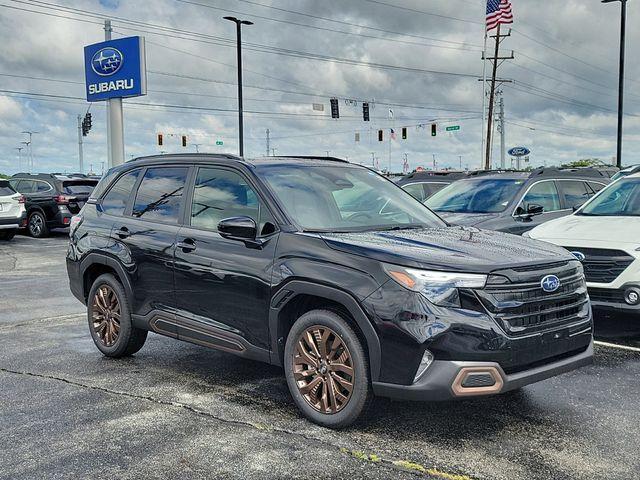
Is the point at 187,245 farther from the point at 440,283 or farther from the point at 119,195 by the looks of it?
the point at 440,283

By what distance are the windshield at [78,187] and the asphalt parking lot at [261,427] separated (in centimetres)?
1469

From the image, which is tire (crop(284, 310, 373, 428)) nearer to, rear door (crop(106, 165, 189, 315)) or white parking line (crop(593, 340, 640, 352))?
rear door (crop(106, 165, 189, 315))

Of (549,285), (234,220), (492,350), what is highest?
(234,220)

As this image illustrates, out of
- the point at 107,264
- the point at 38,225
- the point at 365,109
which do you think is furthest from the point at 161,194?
the point at 365,109

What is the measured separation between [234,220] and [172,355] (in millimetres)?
2251

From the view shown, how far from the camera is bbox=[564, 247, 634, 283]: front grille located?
6.71m

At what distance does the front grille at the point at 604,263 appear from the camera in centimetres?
671

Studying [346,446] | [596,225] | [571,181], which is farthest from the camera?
[571,181]

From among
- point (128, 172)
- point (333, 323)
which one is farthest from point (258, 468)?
point (128, 172)

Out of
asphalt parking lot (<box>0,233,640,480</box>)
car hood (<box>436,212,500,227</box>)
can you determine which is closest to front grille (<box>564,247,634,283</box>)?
asphalt parking lot (<box>0,233,640,480</box>)

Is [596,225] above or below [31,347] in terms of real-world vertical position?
above

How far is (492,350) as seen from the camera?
3.94 metres

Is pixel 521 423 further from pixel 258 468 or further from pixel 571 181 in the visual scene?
pixel 571 181

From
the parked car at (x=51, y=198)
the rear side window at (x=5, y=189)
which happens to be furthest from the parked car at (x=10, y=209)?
the parked car at (x=51, y=198)
